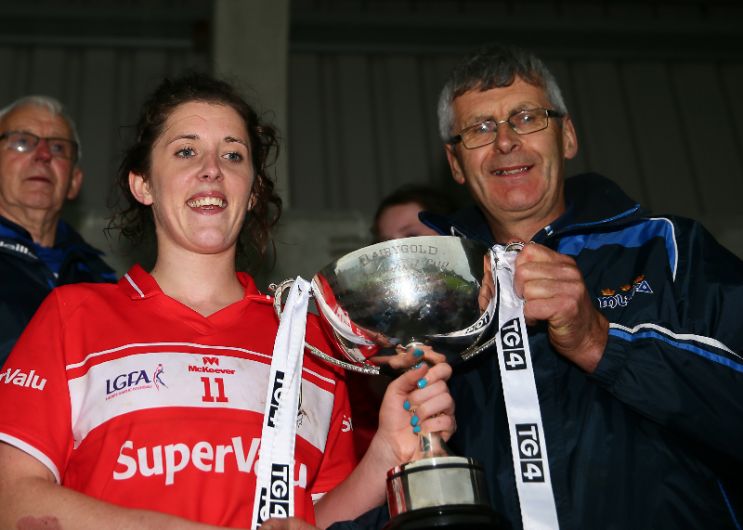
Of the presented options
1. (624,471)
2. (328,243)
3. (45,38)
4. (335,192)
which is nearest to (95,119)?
(45,38)

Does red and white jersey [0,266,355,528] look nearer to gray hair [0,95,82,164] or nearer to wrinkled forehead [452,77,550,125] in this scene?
wrinkled forehead [452,77,550,125]

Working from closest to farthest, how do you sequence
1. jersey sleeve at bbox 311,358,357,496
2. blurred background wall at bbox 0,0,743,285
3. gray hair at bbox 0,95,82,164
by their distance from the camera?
jersey sleeve at bbox 311,358,357,496
gray hair at bbox 0,95,82,164
blurred background wall at bbox 0,0,743,285

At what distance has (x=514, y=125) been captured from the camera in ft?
7.27

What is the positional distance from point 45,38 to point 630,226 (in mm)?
4591

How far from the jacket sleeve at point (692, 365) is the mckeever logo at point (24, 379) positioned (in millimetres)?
1027

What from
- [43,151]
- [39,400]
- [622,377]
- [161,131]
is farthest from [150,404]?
[43,151]

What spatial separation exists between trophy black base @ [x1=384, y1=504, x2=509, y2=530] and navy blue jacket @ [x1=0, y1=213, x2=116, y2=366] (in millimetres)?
1389

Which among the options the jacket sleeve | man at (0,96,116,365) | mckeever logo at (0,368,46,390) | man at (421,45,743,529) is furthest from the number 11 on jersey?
man at (0,96,116,365)

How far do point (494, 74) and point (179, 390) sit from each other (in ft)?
3.80

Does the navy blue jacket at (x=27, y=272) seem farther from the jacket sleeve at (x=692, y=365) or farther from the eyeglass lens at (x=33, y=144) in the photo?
the jacket sleeve at (x=692, y=365)

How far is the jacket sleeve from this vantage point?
5.37 feet

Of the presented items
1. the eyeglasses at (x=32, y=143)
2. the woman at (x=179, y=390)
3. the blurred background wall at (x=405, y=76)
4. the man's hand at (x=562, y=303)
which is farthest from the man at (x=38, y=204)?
the blurred background wall at (x=405, y=76)

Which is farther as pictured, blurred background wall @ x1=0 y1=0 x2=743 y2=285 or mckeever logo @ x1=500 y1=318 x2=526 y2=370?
blurred background wall @ x1=0 y1=0 x2=743 y2=285

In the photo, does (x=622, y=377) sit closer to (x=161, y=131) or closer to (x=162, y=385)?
(x=162, y=385)
